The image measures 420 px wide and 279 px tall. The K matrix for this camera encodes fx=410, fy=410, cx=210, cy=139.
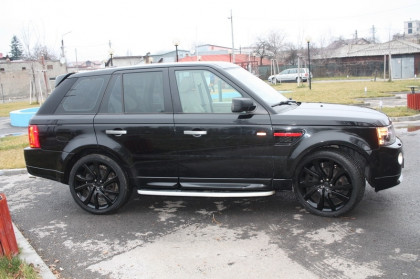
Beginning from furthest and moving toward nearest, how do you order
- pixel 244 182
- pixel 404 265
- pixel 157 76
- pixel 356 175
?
1. pixel 157 76
2. pixel 244 182
3. pixel 356 175
4. pixel 404 265

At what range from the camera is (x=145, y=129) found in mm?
5008

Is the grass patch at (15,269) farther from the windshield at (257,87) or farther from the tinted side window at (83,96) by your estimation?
the windshield at (257,87)

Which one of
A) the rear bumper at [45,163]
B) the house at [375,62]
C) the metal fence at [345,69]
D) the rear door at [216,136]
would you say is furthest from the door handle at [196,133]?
the metal fence at [345,69]

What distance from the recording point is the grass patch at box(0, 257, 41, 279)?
3.55 metres

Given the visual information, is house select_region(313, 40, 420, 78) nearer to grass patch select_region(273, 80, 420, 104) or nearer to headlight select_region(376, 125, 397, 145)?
grass patch select_region(273, 80, 420, 104)

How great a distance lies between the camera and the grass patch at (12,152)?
27.9 feet

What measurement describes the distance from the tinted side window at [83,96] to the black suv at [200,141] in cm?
1

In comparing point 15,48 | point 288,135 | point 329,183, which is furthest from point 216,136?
point 15,48

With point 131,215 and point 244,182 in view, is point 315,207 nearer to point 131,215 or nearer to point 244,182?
point 244,182

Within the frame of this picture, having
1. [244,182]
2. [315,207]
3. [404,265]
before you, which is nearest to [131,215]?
[244,182]

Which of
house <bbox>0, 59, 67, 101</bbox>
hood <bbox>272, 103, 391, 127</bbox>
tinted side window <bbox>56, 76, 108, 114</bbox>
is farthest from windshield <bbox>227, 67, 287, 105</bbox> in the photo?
house <bbox>0, 59, 67, 101</bbox>

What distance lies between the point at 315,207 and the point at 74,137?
10.2 ft

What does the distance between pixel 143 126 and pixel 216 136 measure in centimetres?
92

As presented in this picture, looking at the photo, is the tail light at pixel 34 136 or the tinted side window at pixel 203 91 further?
the tail light at pixel 34 136
